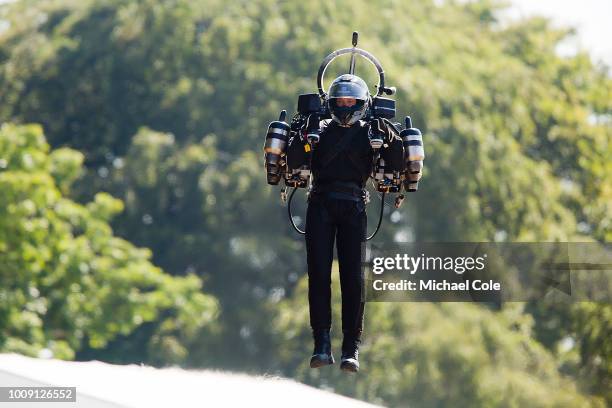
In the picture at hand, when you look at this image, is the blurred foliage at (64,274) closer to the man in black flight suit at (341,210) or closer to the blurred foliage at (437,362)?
the blurred foliage at (437,362)

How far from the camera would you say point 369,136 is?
1415 cm

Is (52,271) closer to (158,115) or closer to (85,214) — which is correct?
(85,214)

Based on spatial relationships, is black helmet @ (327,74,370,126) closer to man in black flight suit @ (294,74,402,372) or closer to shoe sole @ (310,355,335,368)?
man in black flight suit @ (294,74,402,372)

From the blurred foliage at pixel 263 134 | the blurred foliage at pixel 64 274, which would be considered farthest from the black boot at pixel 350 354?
the blurred foliage at pixel 263 134

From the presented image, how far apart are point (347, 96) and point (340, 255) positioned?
1.65 meters

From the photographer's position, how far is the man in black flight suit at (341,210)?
46.4 feet

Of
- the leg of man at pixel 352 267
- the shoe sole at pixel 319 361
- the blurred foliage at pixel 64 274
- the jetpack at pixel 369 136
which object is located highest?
the blurred foliage at pixel 64 274

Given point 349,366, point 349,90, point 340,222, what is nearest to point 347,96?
point 349,90

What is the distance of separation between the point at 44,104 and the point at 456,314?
17980 mm

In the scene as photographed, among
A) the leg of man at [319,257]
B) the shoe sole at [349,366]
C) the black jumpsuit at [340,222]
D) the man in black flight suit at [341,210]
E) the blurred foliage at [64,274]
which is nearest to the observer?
the shoe sole at [349,366]

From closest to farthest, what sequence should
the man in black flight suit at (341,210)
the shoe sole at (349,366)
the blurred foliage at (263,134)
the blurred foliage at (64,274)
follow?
the shoe sole at (349,366), the man in black flight suit at (341,210), the blurred foliage at (64,274), the blurred foliage at (263,134)

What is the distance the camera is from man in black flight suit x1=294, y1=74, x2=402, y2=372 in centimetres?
1413

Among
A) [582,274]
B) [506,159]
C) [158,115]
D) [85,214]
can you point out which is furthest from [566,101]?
[85,214]

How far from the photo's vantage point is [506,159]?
43969 mm
